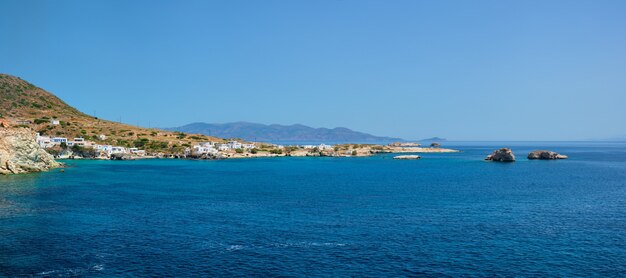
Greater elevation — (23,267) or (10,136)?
(10,136)

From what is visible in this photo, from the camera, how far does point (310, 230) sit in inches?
2206

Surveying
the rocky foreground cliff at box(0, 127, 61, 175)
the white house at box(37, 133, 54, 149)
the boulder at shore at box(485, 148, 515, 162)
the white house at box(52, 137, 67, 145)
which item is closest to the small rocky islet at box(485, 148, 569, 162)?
the boulder at shore at box(485, 148, 515, 162)

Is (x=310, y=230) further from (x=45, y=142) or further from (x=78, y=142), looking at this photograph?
(x=78, y=142)

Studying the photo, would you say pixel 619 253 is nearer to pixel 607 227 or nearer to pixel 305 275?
pixel 607 227

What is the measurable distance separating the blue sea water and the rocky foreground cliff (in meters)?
19.2

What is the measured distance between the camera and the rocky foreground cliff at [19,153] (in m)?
115

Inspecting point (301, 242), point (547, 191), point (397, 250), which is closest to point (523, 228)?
point (397, 250)

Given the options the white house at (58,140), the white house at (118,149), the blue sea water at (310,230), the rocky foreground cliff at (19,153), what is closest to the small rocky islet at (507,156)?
the blue sea water at (310,230)

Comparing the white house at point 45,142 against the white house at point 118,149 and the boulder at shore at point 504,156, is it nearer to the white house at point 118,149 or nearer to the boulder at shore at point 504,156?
the white house at point 118,149

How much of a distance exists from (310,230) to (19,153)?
102 meters

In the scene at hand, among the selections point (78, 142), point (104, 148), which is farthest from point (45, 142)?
point (104, 148)

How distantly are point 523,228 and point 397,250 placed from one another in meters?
20.8

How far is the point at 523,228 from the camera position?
5694 centimetres

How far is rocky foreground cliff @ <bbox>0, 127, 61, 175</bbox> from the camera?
115 meters
